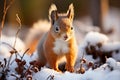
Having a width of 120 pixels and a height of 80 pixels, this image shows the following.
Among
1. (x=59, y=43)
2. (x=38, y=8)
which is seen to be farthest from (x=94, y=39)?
(x=38, y=8)

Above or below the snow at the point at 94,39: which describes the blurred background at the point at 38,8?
above

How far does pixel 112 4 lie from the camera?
18109 mm

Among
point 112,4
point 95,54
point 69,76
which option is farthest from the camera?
point 112,4

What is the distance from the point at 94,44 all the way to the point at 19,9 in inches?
395

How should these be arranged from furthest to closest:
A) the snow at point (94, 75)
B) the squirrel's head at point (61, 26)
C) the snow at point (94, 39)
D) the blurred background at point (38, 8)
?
the blurred background at point (38, 8)
the snow at point (94, 39)
the squirrel's head at point (61, 26)
the snow at point (94, 75)

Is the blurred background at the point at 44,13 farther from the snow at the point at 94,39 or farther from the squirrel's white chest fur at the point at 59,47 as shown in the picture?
the squirrel's white chest fur at the point at 59,47

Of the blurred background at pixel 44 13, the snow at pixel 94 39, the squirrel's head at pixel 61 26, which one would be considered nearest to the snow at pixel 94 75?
the squirrel's head at pixel 61 26

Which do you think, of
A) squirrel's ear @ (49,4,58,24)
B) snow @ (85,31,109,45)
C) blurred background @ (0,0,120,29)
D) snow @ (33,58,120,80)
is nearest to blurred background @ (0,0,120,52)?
blurred background @ (0,0,120,29)


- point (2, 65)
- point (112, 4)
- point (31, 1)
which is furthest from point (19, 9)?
point (2, 65)

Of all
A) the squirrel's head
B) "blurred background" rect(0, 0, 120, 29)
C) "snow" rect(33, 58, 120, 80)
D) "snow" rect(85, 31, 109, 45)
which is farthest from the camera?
"blurred background" rect(0, 0, 120, 29)

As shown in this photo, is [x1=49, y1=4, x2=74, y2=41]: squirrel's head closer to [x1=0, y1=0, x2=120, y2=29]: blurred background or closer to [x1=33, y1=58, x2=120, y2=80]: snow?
[x1=33, y1=58, x2=120, y2=80]: snow

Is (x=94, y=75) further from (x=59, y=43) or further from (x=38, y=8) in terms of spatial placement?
(x=38, y=8)

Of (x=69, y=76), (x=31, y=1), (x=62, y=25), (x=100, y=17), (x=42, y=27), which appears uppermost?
(x=31, y=1)

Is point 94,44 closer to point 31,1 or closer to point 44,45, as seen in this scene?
point 44,45
